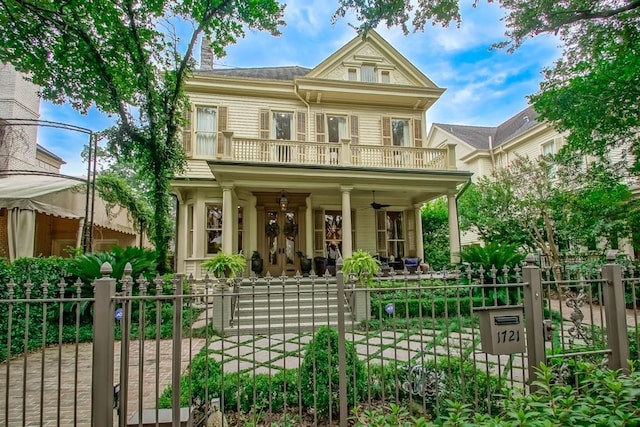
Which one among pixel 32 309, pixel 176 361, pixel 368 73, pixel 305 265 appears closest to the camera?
pixel 176 361

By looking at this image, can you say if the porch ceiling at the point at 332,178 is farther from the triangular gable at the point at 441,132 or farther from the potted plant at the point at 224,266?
the triangular gable at the point at 441,132

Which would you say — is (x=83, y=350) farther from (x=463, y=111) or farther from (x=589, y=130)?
(x=463, y=111)

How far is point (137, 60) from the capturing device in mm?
9219

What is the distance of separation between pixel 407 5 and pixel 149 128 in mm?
7357

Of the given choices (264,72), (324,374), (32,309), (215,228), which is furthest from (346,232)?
(264,72)

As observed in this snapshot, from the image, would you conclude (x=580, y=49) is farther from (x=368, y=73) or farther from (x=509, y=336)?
(x=509, y=336)

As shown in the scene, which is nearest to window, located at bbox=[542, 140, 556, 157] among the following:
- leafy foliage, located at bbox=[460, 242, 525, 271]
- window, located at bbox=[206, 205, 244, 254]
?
leafy foliage, located at bbox=[460, 242, 525, 271]

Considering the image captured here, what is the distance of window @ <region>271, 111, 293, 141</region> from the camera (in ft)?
39.8

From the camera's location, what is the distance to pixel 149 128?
940cm

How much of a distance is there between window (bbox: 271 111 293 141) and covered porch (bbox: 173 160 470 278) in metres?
2.32

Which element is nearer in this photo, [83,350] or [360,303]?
[83,350]

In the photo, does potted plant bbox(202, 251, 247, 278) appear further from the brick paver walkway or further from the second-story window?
the second-story window

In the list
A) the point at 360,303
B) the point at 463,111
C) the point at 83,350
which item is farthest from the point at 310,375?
the point at 463,111

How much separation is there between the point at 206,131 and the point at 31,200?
528 cm
